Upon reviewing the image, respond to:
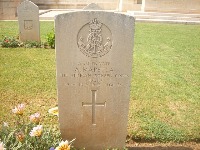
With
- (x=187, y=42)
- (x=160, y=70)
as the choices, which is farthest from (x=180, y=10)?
(x=160, y=70)

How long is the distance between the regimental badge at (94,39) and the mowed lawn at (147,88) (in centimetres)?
162

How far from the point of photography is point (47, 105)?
17.1ft

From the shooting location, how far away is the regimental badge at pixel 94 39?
3.24m

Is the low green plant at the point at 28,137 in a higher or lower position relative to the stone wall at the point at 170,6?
lower

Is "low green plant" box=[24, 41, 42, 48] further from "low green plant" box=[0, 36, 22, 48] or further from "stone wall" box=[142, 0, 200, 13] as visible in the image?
"stone wall" box=[142, 0, 200, 13]

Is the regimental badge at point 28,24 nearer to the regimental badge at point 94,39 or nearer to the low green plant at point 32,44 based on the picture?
the low green plant at point 32,44

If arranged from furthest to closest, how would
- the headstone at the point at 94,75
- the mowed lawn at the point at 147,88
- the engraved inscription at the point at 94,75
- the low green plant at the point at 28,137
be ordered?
the mowed lawn at the point at 147,88 → the engraved inscription at the point at 94,75 → the headstone at the point at 94,75 → the low green plant at the point at 28,137

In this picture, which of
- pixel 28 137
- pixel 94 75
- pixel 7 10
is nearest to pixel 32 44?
pixel 94 75

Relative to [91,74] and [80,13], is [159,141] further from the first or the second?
[80,13]

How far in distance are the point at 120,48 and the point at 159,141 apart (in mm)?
1728

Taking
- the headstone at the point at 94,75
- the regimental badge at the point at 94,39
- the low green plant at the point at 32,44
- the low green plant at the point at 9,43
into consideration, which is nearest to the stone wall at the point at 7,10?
the low green plant at the point at 9,43

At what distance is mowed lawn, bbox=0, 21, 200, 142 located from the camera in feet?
14.8

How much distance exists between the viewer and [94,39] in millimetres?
3283

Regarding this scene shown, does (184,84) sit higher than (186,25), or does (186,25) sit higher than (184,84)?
(186,25)
